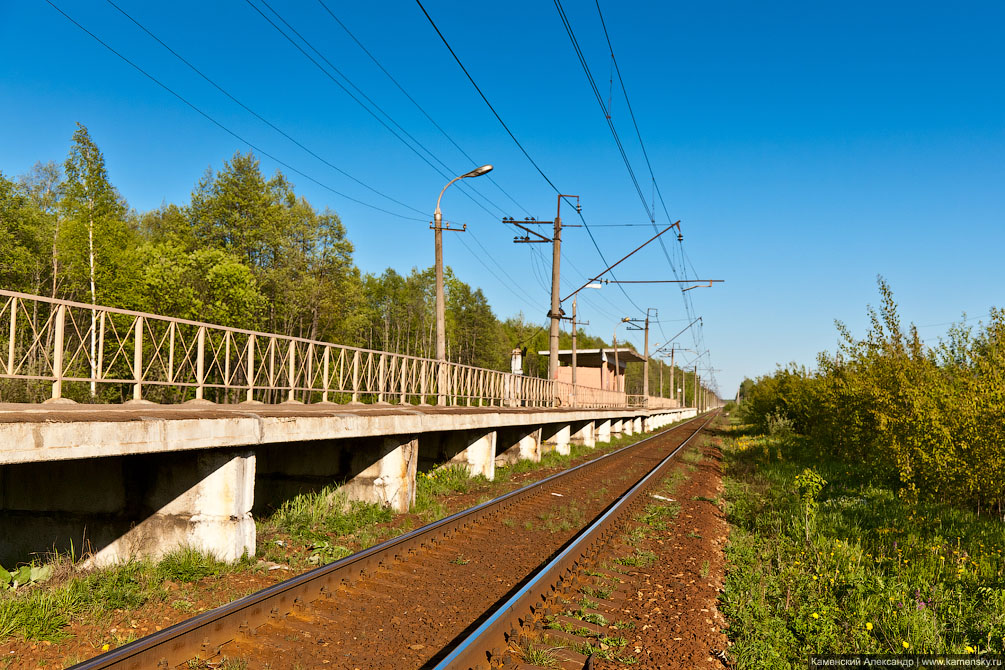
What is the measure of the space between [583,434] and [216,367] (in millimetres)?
14457

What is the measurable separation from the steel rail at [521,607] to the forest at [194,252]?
3087cm

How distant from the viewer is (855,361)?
1869 cm

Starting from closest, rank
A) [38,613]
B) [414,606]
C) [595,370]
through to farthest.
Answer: [38,613], [414,606], [595,370]

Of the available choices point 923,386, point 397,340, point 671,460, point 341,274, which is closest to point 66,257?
point 341,274

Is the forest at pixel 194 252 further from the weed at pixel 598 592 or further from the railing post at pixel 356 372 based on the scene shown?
the weed at pixel 598 592

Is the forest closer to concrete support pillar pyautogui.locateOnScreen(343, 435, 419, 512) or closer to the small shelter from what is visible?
the small shelter

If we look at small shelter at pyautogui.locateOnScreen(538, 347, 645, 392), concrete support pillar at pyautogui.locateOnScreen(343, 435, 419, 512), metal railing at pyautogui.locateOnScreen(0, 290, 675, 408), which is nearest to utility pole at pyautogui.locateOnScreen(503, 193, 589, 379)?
metal railing at pyautogui.locateOnScreen(0, 290, 675, 408)

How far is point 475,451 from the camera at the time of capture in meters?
15.0

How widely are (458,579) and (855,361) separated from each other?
15.8 meters

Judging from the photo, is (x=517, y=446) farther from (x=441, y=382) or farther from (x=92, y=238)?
(x=92, y=238)

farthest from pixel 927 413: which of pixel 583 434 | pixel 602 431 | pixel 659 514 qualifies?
pixel 602 431

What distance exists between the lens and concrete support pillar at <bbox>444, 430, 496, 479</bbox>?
14.9 m

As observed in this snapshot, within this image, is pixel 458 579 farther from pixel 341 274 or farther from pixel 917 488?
pixel 341 274

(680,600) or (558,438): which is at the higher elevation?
(558,438)
